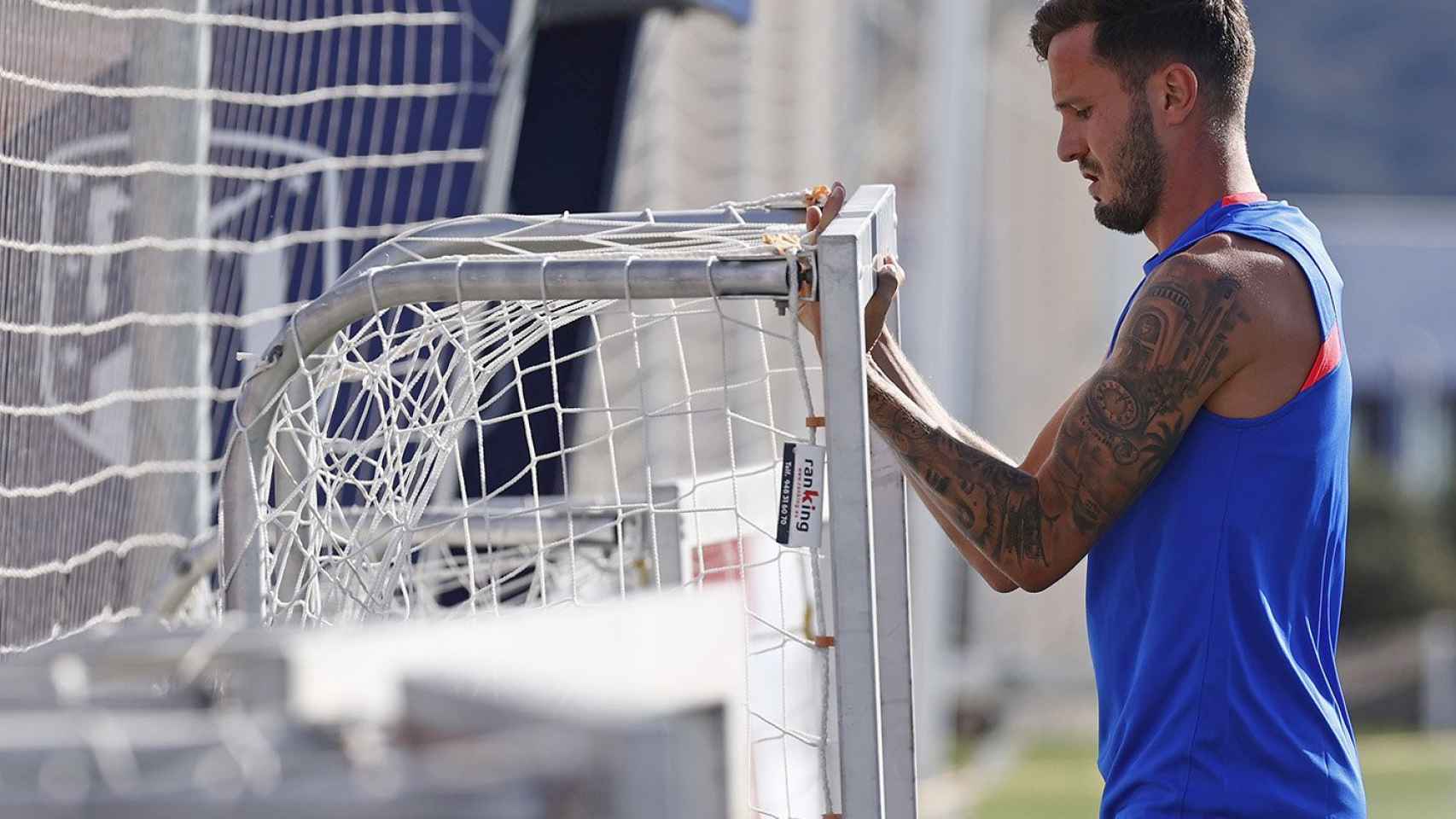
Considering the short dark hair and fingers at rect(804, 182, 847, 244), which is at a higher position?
the short dark hair

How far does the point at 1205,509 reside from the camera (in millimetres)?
1997

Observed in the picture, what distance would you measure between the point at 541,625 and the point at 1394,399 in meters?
29.8

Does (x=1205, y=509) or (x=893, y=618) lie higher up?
(x=1205, y=509)

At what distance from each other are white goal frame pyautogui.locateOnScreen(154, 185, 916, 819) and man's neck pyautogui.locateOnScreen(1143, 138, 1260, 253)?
0.35 metres

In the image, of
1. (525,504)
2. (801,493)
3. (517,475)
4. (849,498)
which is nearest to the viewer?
(849,498)

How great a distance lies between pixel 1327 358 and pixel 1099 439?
0.28m

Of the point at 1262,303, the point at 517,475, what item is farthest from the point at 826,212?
the point at 517,475

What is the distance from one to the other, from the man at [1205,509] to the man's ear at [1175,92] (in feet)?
0.43

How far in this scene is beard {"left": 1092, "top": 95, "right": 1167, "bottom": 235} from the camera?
2.18m

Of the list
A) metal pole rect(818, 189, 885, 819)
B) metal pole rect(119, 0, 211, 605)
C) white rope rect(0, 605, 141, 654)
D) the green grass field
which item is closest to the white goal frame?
metal pole rect(818, 189, 885, 819)

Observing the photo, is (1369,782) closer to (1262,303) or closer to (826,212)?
(1262,303)

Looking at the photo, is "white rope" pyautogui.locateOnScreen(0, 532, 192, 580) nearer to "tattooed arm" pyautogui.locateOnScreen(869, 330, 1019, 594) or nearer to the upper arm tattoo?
"tattooed arm" pyautogui.locateOnScreen(869, 330, 1019, 594)

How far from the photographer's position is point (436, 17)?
415 centimetres

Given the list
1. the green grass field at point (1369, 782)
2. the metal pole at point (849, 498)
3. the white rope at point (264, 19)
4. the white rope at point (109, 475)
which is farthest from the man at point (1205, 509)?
the green grass field at point (1369, 782)
